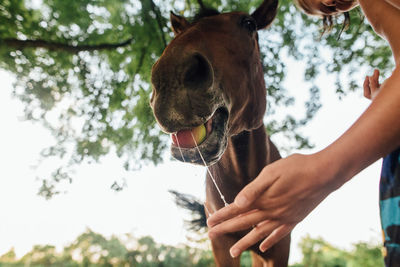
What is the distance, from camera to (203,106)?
1.27 metres

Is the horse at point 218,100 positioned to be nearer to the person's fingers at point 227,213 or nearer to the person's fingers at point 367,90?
the person's fingers at point 227,213

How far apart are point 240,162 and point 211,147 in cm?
90

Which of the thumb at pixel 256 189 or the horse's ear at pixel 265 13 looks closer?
the thumb at pixel 256 189

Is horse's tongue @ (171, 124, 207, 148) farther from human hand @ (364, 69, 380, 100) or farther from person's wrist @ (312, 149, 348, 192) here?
human hand @ (364, 69, 380, 100)

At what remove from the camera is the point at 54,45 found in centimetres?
425

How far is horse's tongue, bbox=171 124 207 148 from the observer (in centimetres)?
135

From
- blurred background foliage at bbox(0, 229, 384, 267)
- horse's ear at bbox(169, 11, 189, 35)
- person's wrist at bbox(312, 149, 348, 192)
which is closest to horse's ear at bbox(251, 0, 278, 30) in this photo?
horse's ear at bbox(169, 11, 189, 35)

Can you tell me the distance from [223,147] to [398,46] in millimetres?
947

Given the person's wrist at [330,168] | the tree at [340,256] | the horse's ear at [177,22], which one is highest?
the horse's ear at [177,22]

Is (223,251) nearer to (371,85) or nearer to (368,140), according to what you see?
(371,85)

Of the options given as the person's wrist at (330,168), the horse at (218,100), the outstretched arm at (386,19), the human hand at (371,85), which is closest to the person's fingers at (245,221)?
the person's wrist at (330,168)

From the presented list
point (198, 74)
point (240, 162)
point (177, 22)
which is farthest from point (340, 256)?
point (198, 74)

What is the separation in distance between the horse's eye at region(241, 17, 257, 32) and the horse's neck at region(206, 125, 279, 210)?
0.92 meters

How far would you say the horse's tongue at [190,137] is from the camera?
135 centimetres
